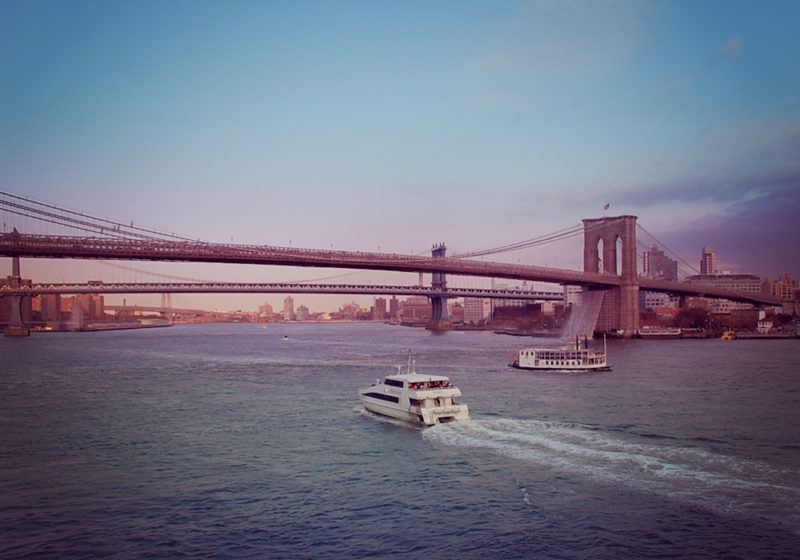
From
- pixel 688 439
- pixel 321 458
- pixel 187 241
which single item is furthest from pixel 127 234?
pixel 688 439

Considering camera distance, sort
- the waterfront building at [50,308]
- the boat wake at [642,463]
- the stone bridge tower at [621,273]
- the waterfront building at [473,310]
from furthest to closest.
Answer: the waterfront building at [473,310], the waterfront building at [50,308], the stone bridge tower at [621,273], the boat wake at [642,463]

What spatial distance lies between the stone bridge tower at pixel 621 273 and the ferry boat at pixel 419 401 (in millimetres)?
44541

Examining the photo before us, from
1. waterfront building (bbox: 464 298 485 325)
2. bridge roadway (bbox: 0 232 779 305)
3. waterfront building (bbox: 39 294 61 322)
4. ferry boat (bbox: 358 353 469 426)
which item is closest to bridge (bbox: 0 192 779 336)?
bridge roadway (bbox: 0 232 779 305)

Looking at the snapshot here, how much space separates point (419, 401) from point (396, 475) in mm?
4950

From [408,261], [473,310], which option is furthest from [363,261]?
[473,310]

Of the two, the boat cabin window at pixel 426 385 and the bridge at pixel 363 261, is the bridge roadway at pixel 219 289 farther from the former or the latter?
the boat cabin window at pixel 426 385

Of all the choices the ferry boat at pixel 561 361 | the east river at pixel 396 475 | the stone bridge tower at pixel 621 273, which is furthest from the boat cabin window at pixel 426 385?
the stone bridge tower at pixel 621 273

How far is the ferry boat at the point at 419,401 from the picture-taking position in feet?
57.9

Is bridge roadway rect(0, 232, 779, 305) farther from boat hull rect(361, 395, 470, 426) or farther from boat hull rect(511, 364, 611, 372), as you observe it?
boat hull rect(361, 395, 470, 426)

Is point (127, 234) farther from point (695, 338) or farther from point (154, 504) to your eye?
point (695, 338)

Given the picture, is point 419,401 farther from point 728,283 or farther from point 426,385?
point 728,283

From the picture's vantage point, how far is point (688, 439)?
50.7ft

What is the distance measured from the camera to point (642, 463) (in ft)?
43.6

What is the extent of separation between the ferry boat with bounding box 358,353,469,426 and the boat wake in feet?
1.52
